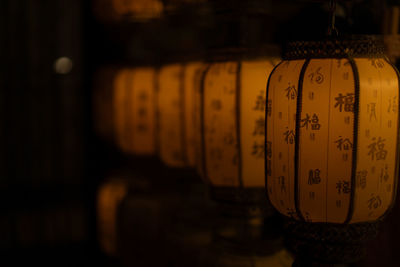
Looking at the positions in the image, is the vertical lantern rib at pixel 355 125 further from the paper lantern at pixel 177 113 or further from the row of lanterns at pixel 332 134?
the paper lantern at pixel 177 113

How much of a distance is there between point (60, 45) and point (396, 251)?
3724 mm

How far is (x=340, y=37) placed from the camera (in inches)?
57.5

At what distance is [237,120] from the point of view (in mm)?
1969

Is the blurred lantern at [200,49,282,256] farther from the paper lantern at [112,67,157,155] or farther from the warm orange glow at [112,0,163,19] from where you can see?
the warm orange glow at [112,0,163,19]

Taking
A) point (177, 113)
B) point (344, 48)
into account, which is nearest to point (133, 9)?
point (177, 113)

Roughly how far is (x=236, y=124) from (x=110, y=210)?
2.19 m

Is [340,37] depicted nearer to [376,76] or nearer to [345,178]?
[376,76]

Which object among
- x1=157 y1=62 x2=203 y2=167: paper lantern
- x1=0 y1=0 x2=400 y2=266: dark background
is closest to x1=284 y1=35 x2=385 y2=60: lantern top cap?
x1=157 y1=62 x2=203 y2=167: paper lantern

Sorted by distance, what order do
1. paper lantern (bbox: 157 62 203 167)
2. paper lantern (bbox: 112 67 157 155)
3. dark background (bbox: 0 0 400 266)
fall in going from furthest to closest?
dark background (bbox: 0 0 400 266)
paper lantern (bbox: 112 67 157 155)
paper lantern (bbox: 157 62 203 167)

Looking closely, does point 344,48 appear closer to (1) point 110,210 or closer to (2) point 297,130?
(2) point 297,130

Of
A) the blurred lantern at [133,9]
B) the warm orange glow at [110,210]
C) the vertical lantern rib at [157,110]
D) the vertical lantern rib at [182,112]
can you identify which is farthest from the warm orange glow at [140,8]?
the warm orange glow at [110,210]

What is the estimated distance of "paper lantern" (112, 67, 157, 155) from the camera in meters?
3.09

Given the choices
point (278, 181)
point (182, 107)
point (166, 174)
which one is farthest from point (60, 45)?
point (278, 181)

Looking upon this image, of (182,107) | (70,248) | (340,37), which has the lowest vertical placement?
(70,248)
